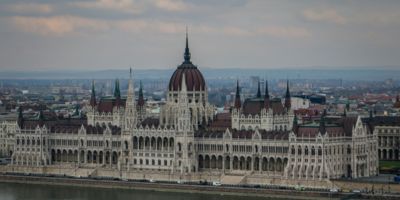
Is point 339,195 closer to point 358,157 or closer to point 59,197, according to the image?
point 358,157

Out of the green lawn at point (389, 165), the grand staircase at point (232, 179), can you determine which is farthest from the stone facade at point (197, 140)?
the green lawn at point (389, 165)

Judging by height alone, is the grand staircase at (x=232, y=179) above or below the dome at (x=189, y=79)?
below

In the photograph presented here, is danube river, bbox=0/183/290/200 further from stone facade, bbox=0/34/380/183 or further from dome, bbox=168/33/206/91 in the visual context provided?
dome, bbox=168/33/206/91

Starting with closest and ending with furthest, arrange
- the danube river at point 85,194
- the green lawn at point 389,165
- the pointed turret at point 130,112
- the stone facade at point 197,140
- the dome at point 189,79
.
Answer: the danube river at point 85,194 < the stone facade at point 197,140 < the green lawn at point 389,165 < the pointed turret at point 130,112 < the dome at point 189,79

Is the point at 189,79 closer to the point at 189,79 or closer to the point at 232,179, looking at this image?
the point at 189,79

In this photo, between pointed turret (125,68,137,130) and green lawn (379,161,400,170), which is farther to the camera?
pointed turret (125,68,137,130)

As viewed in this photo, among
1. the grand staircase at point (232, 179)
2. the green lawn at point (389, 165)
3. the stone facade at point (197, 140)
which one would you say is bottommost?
the grand staircase at point (232, 179)

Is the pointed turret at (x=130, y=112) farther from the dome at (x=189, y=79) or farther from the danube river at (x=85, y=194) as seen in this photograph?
the danube river at (x=85, y=194)

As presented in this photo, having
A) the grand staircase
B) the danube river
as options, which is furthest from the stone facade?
the danube river

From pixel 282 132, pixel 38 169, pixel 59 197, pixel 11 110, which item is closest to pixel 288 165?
pixel 282 132
